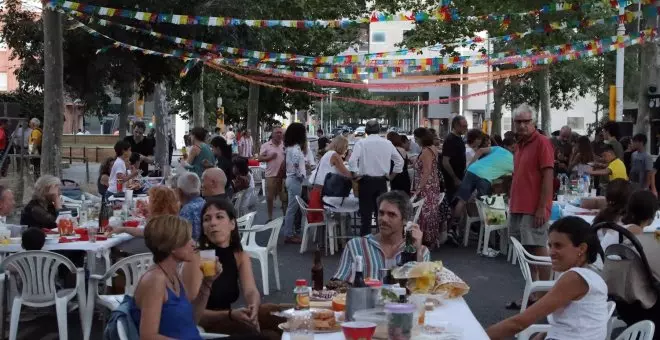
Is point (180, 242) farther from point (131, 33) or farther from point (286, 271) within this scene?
point (131, 33)

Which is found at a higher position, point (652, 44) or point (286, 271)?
point (652, 44)

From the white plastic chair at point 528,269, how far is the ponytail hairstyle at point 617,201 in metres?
0.68

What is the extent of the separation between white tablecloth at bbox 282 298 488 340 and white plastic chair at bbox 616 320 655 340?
0.79 meters

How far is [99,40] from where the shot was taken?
63.4ft

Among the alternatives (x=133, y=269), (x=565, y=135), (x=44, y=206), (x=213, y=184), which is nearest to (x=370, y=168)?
(x=213, y=184)

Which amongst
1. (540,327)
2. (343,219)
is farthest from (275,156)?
(540,327)

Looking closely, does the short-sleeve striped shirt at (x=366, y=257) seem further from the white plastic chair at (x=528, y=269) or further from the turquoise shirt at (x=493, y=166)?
the turquoise shirt at (x=493, y=166)

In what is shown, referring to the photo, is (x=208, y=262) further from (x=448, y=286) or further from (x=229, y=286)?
(x=448, y=286)

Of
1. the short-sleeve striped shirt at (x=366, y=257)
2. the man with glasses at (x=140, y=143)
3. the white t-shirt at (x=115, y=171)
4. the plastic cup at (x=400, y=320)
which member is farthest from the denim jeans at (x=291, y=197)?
the plastic cup at (x=400, y=320)

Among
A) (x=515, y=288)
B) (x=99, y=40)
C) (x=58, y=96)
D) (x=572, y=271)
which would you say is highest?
(x=99, y=40)

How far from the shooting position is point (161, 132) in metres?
23.5

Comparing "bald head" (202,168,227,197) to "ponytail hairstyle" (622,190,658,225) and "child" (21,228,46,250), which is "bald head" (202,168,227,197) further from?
"ponytail hairstyle" (622,190,658,225)

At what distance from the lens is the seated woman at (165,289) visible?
464 centimetres

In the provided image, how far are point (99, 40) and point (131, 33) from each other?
1352 mm
